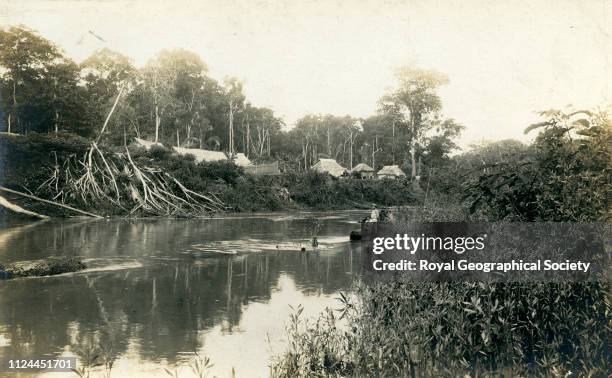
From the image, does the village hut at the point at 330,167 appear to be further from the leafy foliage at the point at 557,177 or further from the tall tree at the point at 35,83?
the leafy foliage at the point at 557,177

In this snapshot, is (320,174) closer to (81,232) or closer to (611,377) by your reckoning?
(81,232)

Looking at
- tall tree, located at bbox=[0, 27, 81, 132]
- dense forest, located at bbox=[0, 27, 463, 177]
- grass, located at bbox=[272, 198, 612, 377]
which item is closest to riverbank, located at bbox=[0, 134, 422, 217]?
tall tree, located at bbox=[0, 27, 81, 132]

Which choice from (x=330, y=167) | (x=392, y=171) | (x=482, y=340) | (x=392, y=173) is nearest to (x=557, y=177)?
(x=482, y=340)

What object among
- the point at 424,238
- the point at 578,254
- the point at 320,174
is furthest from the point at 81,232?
the point at 320,174

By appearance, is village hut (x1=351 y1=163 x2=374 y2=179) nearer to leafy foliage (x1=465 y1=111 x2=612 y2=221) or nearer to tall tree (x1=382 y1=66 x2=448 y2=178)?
tall tree (x1=382 y1=66 x2=448 y2=178)

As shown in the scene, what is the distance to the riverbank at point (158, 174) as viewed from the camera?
17.6 metres

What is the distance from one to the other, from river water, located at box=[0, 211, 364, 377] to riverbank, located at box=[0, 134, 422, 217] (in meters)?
2.34

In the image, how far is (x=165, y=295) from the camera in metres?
8.59

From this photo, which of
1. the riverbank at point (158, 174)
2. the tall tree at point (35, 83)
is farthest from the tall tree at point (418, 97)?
the tall tree at point (35, 83)

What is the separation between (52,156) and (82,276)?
999 cm

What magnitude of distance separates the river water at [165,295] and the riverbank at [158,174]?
2.34 metres

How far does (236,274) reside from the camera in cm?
1051

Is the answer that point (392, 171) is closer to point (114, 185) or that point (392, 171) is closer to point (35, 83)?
point (114, 185)

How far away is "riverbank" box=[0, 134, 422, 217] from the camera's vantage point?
1759cm
